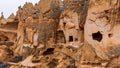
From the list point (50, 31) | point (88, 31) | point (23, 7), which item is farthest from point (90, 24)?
point (23, 7)

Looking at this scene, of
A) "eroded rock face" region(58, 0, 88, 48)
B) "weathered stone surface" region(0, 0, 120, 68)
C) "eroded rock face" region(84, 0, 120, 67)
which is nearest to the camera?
"eroded rock face" region(84, 0, 120, 67)

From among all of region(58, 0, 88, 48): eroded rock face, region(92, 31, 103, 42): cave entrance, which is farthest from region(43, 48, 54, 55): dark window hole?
region(92, 31, 103, 42): cave entrance

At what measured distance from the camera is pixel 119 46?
1816 cm

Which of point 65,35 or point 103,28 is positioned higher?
point 103,28

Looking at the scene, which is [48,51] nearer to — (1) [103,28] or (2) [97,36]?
(2) [97,36]

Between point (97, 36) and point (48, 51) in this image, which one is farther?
point (48, 51)

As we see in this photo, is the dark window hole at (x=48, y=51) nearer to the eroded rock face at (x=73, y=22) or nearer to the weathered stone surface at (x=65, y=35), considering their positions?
the weathered stone surface at (x=65, y=35)

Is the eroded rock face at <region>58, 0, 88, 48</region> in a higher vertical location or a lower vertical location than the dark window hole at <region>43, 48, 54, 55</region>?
higher

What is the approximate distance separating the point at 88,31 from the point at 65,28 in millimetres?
4377

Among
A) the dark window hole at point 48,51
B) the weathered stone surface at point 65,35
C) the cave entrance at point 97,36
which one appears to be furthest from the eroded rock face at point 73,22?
the cave entrance at point 97,36

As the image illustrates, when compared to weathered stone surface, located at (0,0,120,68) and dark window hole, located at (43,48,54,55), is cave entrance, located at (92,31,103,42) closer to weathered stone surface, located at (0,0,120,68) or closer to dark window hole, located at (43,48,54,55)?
weathered stone surface, located at (0,0,120,68)

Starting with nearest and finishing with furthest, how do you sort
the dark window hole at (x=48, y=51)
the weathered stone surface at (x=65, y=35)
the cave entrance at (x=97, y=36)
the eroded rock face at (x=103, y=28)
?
the eroded rock face at (x=103, y=28)
the weathered stone surface at (x=65, y=35)
the cave entrance at (x=97, y=36)
the dark window hole at (x=48, y=51)

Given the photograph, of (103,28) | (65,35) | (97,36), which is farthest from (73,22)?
(103,28)

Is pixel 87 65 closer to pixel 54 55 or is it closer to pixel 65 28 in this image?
pixel 54 55
